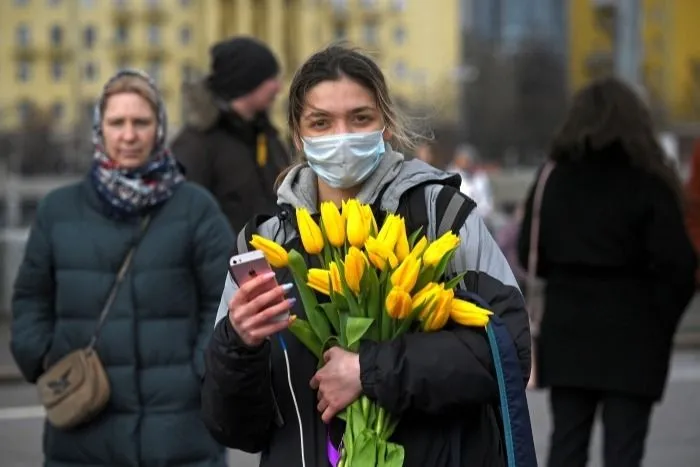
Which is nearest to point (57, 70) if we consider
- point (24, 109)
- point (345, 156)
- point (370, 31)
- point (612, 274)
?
point (24, 109)

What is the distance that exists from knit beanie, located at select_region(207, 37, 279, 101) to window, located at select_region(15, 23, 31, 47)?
203 feet

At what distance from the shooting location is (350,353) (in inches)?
112

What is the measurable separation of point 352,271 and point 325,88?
0.44m

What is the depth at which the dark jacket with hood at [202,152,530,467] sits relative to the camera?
2.80m

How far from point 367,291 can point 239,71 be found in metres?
3.77

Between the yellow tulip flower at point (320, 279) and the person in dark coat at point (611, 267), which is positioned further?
the person in dark coat at point (611, 267)

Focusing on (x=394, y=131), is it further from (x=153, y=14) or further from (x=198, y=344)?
(x=153, y=14)

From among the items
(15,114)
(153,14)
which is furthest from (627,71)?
(153,14)

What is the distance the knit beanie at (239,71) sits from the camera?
6.47m

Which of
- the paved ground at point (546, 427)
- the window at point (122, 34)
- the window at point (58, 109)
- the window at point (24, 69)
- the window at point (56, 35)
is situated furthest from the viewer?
the window at point (122, 34)

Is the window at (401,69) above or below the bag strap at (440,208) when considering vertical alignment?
below

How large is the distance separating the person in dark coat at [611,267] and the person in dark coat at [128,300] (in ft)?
5.81

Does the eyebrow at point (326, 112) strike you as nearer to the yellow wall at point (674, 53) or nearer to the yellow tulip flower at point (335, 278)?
the yellow tulip flower at point (335, 278)

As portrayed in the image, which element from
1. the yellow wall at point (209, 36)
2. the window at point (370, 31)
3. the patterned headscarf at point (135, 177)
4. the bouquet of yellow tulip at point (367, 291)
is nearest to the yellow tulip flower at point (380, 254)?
the bouquet of yellow tulip at point (367, 291)
